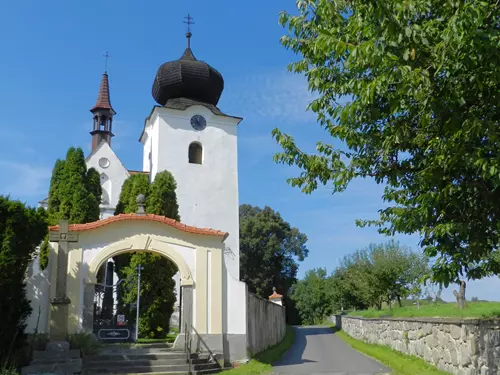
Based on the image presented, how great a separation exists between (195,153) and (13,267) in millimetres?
19908

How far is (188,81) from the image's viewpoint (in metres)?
30.5

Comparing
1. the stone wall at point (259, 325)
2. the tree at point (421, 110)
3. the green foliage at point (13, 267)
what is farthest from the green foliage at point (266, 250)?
the tree at point (421, 110)

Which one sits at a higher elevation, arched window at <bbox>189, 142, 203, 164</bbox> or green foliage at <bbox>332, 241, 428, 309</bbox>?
arched window at <bbox>189, 142, 203, 164</bbox>

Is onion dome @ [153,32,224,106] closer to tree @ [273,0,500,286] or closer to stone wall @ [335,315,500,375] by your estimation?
stone wall @ [335,315,500,375]

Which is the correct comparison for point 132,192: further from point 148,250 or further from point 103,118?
point 103,118

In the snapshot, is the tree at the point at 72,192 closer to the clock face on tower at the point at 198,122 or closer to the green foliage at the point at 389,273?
the clock face on tower at the point at 198,122

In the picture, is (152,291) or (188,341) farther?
(152,291)

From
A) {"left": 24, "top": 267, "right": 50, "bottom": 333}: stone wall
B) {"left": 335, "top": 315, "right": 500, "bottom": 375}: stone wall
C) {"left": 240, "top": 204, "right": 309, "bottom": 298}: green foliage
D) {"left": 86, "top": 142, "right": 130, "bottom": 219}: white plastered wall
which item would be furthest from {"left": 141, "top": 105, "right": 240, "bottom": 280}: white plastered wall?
{"left": 240, "top": 204, "right": 309, "bottom": 298}: green foliage

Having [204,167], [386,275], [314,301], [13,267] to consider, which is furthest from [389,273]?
[314,301]

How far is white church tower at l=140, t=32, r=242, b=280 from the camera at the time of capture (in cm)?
2875

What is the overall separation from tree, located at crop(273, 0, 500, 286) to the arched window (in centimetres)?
2110

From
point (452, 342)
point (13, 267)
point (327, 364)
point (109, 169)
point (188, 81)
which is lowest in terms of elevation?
point (327, 364)

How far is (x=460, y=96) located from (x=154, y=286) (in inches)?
535

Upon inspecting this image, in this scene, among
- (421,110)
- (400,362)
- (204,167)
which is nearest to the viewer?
(421,110)
